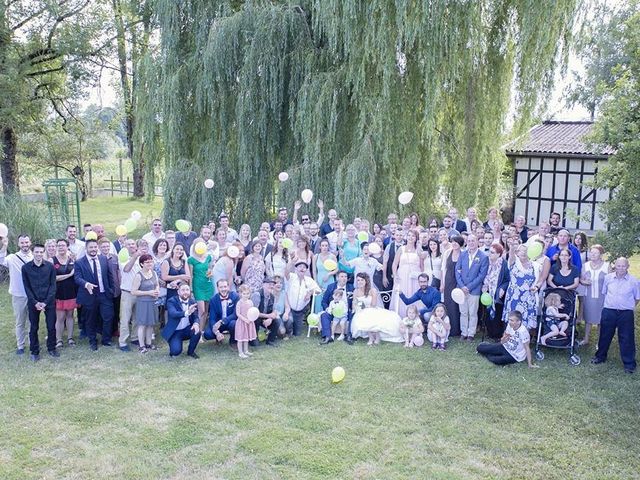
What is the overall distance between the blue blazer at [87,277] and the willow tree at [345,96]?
467 cm

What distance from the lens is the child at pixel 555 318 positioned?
7.17 m

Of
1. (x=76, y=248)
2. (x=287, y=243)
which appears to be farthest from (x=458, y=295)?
(x=76, y=248)

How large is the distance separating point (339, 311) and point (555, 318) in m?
2.76

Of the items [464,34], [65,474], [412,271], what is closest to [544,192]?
[464,34]

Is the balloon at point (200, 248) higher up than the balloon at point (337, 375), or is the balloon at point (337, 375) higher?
the balloon at point (200, 248)

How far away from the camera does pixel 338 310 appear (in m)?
7.86

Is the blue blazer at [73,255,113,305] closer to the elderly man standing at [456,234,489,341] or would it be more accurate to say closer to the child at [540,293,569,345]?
the elderly man standing at [456,234,489,341]

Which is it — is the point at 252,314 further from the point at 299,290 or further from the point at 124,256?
the point at 124,256

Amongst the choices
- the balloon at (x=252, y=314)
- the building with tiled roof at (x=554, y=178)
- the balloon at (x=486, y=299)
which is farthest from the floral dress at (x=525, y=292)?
the building with tiled roof at (x=554, y=178)

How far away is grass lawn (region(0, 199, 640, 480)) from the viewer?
4.75 m

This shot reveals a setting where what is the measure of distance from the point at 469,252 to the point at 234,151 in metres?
6.49

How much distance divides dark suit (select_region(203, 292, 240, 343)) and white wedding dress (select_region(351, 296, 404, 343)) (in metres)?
1.67

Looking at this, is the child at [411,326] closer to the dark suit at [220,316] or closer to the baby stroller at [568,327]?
the baby stroller at [568,327]

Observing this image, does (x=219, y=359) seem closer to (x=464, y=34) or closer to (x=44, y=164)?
(x=464, y=34)
